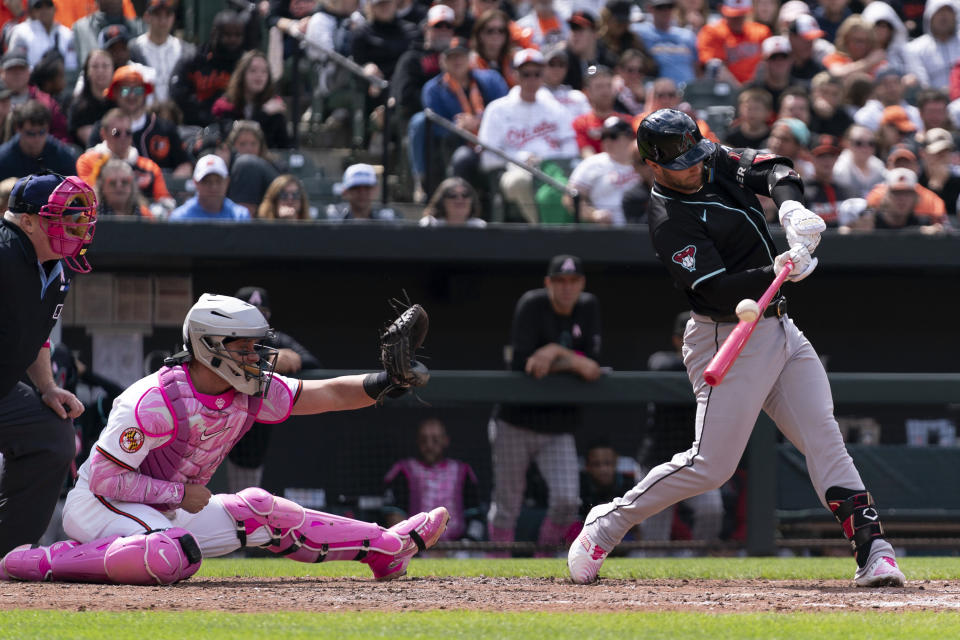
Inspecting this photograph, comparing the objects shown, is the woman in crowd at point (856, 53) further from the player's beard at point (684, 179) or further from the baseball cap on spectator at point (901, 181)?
the player's beard at point (684, 179)

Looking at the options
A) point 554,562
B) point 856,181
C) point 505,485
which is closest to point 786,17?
point 856,181

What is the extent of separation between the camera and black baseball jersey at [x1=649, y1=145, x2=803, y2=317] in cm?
504

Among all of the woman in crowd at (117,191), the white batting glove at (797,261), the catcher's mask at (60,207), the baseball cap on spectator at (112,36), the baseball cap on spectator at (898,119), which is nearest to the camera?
the white batting glove at (797,261)

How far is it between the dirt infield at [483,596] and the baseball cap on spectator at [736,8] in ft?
24.2

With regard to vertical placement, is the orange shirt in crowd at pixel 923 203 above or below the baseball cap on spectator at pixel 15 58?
below

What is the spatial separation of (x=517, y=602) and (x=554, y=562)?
210 centimetres

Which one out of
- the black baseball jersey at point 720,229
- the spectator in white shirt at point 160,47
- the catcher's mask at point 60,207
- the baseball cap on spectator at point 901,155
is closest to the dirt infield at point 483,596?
the black baseball jersey at point 720,229

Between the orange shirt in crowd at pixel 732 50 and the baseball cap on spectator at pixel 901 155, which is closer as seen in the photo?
the baseball cap on spectator at pixel 901 155

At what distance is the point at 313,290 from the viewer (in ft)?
32.4

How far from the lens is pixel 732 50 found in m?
12.0

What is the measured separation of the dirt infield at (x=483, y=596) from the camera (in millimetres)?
4562

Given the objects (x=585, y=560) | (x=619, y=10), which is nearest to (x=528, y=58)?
(x=619, y=10)

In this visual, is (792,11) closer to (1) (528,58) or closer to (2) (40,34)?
(1) (528,58)

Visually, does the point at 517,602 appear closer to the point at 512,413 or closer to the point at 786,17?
the point at 512,413
